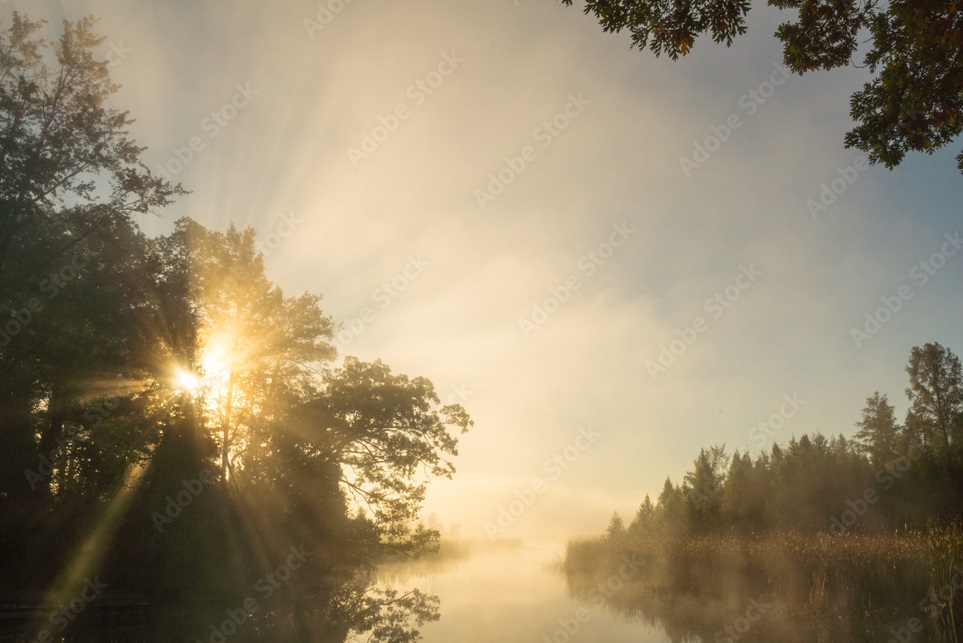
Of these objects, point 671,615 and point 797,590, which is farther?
point 671,615

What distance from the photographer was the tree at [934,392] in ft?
156

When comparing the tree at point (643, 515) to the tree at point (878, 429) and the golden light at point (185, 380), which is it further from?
the golden light at point (185, 380)

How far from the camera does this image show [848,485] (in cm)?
4109

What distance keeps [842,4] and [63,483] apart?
2481 centimetres

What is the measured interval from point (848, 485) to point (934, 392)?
16.2m

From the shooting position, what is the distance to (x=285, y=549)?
25.8 m

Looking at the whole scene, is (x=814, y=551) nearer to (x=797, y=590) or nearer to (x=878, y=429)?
(x=797, y=590)

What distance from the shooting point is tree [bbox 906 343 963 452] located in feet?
156

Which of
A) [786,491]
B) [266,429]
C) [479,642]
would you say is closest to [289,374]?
[266,429]

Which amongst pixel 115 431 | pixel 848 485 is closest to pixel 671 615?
pixel 115 431

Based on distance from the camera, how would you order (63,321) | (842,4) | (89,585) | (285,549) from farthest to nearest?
1. (285,549)
2. (63,321)
3. (89,585)
4. (842,4)

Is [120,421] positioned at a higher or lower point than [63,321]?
lower

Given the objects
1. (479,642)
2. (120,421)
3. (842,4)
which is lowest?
(479,642)

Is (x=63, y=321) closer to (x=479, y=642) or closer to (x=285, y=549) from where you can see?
(x=285, y=549)
